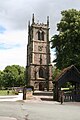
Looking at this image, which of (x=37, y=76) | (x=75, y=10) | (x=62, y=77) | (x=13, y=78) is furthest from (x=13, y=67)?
(x=62, y=77)

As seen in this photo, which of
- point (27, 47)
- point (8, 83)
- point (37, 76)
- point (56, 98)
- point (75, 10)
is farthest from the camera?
point (8, 83)

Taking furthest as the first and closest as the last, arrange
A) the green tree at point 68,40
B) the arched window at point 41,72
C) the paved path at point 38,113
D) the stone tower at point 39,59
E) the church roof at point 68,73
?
the arched window at point 41,72 → the stone tower at point 39,59 → the green tree at point 68,40 → the church roof at point 68,73 → the paved path at point 38,113

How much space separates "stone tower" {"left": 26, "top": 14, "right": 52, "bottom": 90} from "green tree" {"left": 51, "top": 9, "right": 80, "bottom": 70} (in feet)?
120

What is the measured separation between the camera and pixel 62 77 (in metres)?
33.0

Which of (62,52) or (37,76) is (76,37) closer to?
(62,52)

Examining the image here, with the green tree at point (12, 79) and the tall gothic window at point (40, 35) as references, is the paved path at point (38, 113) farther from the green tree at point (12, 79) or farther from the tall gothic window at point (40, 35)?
the green tree at point (12, 79)

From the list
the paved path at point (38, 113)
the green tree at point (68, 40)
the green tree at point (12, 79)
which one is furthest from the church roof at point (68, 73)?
Answer: the green tree at point (12, 79)

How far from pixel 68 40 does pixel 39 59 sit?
41848 millimetres

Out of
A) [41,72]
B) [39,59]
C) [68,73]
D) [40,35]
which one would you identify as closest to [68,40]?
[68,73]

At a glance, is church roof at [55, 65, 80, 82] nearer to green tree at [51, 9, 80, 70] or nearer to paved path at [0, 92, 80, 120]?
paved path at [0, 92, 80, 120]

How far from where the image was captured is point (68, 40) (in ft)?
156

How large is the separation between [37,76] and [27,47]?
1317cm

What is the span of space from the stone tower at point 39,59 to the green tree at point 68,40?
36697 mm

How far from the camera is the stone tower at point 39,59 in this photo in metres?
87.2
